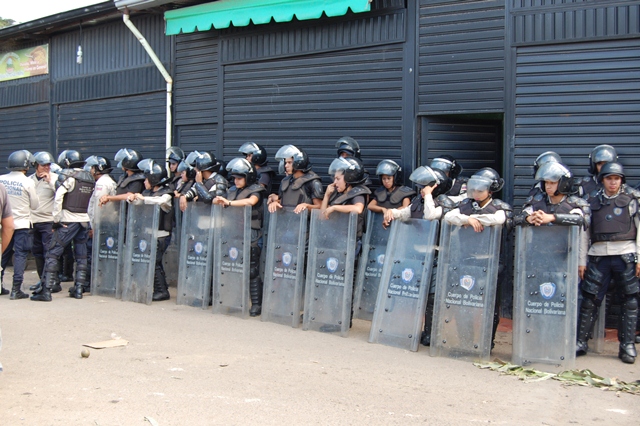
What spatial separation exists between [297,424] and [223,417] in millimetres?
531

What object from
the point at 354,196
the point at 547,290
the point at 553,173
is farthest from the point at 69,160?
the point at 547,290

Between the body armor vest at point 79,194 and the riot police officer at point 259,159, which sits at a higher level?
the riot police officer at point 259,159

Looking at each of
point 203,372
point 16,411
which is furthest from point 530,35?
point 16,411

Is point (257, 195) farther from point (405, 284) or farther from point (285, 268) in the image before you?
point (405, 284)

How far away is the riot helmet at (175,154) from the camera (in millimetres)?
11191

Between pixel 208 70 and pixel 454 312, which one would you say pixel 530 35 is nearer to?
pixel 454 312

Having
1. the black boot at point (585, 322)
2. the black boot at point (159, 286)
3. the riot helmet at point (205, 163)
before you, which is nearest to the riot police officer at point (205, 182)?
the riot helmet at point (205, 163)

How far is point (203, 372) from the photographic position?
6.32m

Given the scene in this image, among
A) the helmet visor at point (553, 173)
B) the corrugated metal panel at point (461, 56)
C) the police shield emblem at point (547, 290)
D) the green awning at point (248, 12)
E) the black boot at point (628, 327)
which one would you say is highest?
the green awning at point (248, 12)

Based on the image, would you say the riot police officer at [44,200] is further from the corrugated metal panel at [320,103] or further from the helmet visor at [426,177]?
the helmet visor at [426,177]

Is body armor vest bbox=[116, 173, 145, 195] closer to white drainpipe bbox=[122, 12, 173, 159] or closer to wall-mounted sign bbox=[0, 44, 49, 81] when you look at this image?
white drainpipe bbox=[122, 12, 173, 159]

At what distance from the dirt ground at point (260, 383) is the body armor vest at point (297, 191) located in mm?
1535

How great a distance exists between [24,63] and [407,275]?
1131cm

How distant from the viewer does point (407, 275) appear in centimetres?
741
